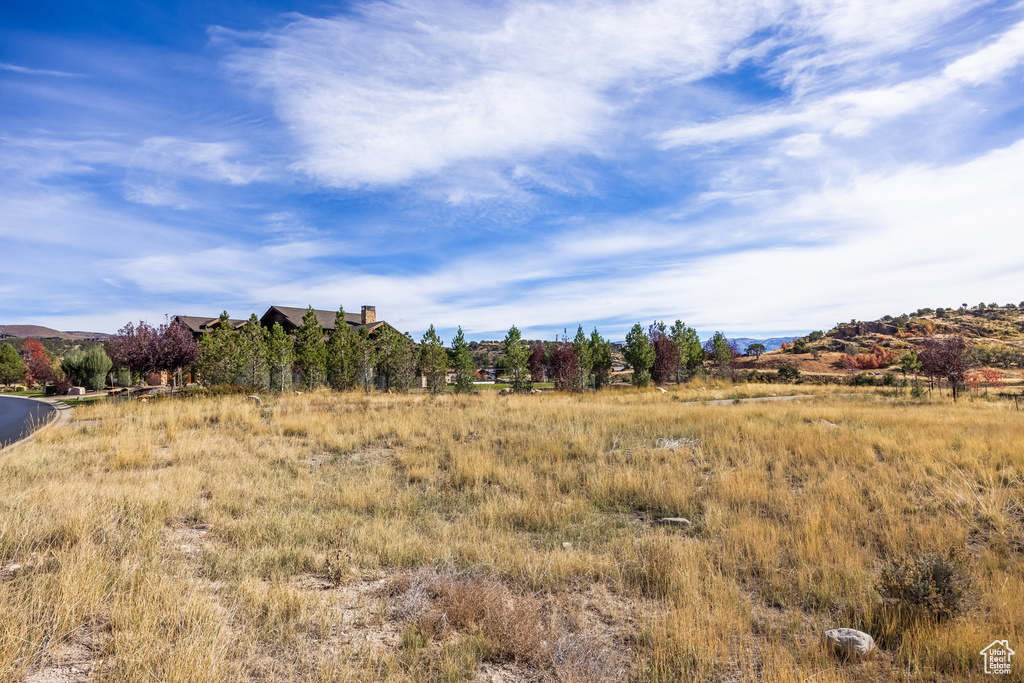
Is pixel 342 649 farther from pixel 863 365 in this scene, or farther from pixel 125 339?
pixel 863 365

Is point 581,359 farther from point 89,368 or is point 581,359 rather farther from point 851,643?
point 89,368

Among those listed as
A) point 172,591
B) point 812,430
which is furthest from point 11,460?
point 812,430

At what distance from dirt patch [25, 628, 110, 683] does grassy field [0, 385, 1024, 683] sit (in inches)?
0.8

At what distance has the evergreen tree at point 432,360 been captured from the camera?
29.5 m

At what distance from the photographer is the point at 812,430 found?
1219cm

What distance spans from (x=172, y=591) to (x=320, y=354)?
29.8m

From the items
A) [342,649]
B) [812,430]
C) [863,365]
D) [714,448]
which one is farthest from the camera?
[863,365]

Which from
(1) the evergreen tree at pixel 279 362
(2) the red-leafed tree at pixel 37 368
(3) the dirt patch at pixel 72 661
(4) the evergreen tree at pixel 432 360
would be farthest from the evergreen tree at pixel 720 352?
(2) the red-leafed tree at pixel 37 368

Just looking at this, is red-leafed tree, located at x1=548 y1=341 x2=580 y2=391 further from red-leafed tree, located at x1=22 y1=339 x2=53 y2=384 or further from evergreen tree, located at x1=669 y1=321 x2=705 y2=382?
red-leafed tree, located at x1=22 y1=339 x2=53 y2=384

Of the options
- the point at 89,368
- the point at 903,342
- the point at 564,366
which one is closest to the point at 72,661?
the point at 564,366

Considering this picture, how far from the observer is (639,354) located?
36.2m

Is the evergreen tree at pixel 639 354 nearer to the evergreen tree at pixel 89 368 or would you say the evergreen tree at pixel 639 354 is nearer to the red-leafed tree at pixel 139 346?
Result: the red-leafed tree at pixel 139 346

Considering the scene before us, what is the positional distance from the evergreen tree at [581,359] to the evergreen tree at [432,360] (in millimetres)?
9393

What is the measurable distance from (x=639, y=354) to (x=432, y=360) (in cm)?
1574
